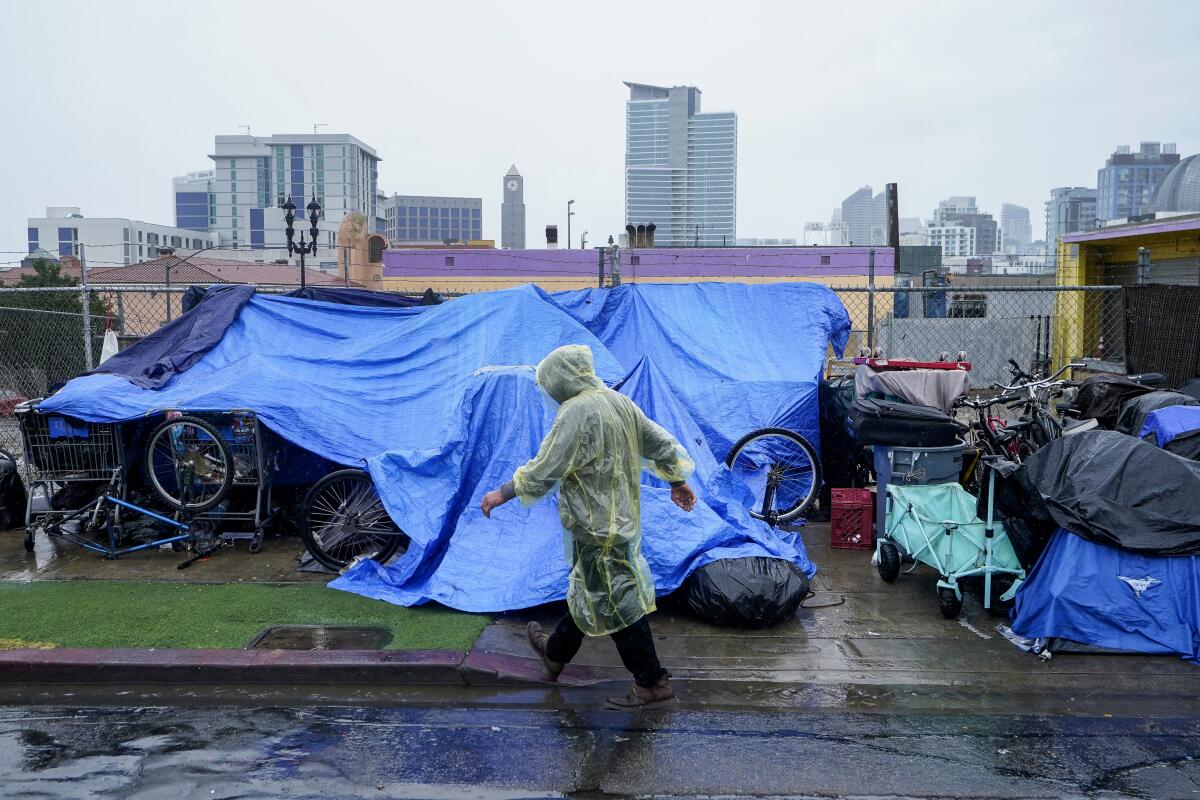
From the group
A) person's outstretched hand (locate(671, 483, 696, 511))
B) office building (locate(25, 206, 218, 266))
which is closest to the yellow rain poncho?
person's outstretched hand (locate(671, 483, 696, 511))

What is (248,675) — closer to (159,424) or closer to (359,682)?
(359,682)

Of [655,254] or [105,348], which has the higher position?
[655,254]

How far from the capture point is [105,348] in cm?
964

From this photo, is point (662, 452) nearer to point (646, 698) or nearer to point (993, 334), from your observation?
point (646, 698)

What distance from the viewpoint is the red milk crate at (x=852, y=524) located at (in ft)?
24.7

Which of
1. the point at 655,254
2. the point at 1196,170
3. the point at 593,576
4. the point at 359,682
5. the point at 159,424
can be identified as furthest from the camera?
the point at 655,254

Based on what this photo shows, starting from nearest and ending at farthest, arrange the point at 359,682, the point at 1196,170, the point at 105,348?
the point at 359,682, the point at 105,348, the point at 1196,170

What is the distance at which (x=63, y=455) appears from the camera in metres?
7.41

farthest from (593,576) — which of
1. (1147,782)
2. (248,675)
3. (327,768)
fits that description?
(1147,782)

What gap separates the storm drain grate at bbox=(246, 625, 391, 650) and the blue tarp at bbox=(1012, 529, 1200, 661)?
3.85 metres

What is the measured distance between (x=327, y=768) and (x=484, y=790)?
0.73 m

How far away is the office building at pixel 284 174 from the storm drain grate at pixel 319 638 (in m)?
149

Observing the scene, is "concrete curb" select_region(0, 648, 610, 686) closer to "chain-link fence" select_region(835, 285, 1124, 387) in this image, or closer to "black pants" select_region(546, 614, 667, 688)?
"black pants" select_region(546, 614, 667, 688)

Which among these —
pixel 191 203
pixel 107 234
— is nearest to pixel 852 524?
pixel 107 234
